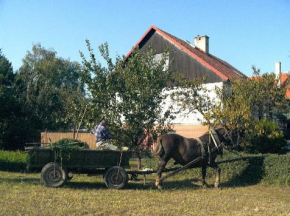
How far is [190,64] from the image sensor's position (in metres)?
23.6

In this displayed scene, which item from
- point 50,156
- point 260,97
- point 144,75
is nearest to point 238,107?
point 260,97

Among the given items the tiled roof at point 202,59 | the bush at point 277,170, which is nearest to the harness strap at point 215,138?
the bush at point 277,170

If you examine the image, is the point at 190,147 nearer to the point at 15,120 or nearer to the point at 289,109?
the point at 289,109

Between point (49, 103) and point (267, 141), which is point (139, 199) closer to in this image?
point (267, 141)

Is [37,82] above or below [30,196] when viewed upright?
above

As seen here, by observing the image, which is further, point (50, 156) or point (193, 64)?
point (193, 64)

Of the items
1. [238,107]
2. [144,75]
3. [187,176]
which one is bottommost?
[187,176]

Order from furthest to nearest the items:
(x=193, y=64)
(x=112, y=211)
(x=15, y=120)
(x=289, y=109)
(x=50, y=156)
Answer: (x=193, y=64) → (x=15, y=120) → (x=289, y=109) → (x=50, y=156) → (x=112, y=211)

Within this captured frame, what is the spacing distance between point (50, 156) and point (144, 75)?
4534mm

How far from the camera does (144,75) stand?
12500 mm

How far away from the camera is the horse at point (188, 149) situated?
33.8 feet

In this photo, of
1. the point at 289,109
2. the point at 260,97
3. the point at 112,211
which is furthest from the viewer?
the point at 289,109

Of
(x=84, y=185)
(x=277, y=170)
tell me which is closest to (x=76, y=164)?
(x=84, y=185)

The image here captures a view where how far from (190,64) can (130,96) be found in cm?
1202
